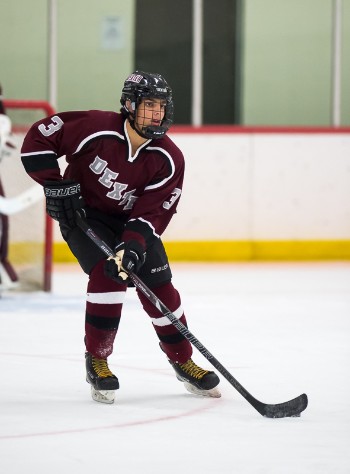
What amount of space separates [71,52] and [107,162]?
15.9 ft

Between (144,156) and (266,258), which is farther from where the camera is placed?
(266,258)

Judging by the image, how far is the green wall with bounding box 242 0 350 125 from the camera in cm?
870

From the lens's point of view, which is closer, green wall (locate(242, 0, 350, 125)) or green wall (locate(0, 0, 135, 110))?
green wall (locate(0, 0, 135, 110))

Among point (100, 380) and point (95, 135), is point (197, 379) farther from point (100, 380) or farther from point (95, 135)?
point (95, 135)

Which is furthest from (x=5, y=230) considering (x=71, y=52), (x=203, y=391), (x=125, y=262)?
(x=125, y=262)

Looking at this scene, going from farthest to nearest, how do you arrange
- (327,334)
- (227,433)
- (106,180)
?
(327,334)
(106,180)
(227,433)

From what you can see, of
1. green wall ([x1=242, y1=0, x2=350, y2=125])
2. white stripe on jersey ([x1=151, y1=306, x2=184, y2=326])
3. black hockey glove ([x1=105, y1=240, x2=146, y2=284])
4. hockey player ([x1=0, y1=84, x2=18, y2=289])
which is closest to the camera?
black hockey glove ([x1=105, y1=240, x2=146, y2=284])

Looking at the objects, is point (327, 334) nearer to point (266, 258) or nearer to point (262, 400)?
point (262, 400)

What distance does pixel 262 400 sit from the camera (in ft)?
12.0

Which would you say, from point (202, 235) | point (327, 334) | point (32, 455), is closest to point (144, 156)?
point (32, 455)

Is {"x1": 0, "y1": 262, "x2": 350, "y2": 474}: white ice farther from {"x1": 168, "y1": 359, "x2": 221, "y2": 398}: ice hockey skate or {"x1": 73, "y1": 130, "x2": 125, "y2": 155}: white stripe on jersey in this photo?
{"x1": 73, "y1": 130, "x2": 125, "y2": 155}: white stripe on jersey

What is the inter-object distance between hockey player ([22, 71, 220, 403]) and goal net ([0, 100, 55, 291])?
2661 millimetres

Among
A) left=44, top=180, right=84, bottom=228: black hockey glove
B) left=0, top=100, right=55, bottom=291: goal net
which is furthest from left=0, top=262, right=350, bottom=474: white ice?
left=44, top=180, right=84, bottom=228: black hockey glove

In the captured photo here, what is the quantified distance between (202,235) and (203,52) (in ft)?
4.08
